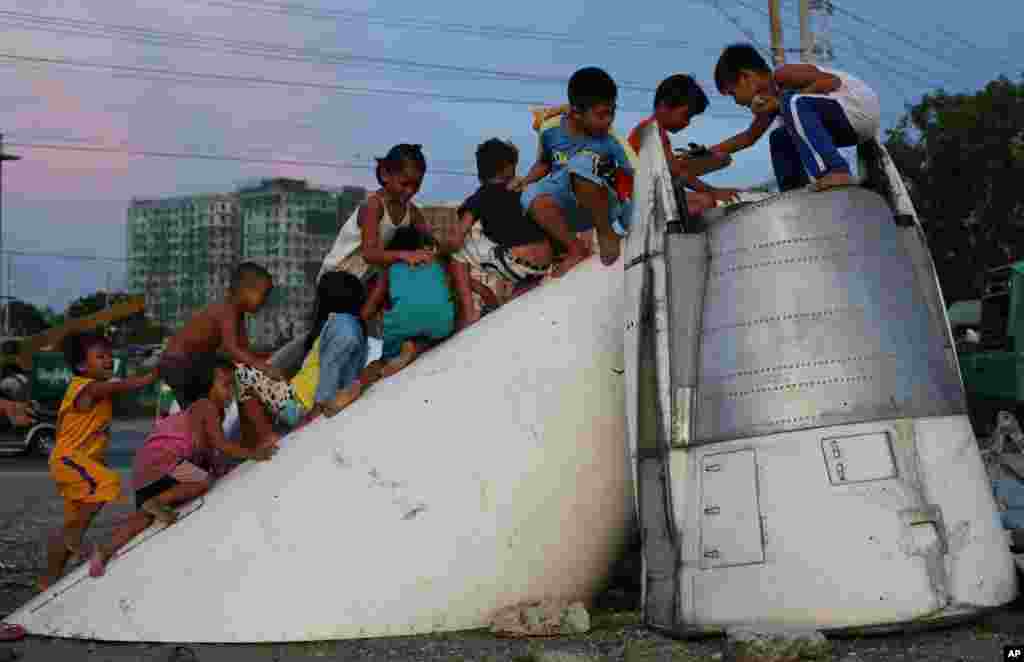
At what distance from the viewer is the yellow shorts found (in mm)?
6070

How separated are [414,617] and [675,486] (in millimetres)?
1164

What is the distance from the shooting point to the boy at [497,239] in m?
5.82

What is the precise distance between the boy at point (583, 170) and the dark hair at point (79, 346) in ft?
7.83

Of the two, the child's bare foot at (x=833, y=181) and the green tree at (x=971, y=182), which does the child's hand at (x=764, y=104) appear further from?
the green tree at (x=971, y=182)

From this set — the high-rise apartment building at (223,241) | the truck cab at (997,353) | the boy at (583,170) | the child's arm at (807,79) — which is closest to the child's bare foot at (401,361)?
the boy at (583,170)

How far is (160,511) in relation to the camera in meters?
5.18

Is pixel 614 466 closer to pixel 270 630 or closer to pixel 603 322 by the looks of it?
pixel 603 322

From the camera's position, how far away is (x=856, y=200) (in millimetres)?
4621

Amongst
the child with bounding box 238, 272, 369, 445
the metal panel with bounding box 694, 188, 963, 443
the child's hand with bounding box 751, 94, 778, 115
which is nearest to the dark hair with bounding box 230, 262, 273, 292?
the child with bounding box 238, 272, 369, 445

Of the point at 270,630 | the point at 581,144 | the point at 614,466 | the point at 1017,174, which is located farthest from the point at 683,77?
the point at 1017,174

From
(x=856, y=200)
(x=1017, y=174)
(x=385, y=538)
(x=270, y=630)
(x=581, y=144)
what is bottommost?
(x=270, y=630)

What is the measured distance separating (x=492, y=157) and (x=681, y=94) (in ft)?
4.01

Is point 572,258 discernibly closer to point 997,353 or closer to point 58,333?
point 997,353

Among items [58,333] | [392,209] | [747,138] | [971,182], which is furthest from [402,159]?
[971,182]
